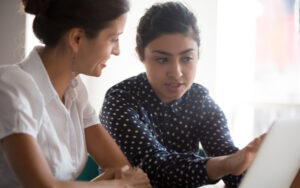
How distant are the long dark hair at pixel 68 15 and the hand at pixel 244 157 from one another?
1.78ft

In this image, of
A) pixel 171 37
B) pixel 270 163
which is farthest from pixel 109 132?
pixel 270 163

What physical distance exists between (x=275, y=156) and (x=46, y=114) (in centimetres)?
66

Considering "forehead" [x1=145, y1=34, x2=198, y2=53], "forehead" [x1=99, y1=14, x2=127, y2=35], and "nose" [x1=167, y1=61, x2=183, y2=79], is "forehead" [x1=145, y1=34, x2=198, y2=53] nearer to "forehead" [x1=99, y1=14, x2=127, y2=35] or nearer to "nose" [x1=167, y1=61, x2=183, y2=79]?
"nose" [x1=167, y1=61, x2=183, y2=79]

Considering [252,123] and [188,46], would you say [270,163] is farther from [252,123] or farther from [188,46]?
[252,123]

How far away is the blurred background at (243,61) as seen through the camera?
11.9 feet

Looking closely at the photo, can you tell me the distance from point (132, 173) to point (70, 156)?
0.68 ft

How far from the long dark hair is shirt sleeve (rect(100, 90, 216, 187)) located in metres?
0.41

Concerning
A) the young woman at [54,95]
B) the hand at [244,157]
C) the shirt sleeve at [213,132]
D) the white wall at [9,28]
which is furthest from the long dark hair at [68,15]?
the white wall at [9,28]

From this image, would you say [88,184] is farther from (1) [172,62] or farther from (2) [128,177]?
(1) [172,62]

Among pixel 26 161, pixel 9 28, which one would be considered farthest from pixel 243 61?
pixel 26 161

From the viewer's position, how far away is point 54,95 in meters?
1.26

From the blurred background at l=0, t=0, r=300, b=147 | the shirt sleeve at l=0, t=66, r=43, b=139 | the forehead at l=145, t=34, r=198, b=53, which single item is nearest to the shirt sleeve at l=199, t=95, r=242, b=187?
the forehead at l=145, t=34, r=198, b=53

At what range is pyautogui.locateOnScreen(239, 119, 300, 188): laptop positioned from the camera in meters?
0.84

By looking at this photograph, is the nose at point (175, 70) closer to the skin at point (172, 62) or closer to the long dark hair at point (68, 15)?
the skin at point (172, 62)
